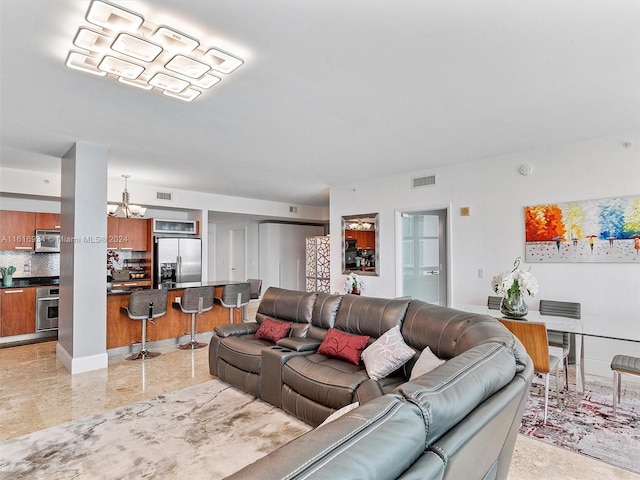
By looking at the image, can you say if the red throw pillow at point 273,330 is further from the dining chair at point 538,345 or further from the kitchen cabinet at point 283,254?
the kitchen cabinet at point 283,254

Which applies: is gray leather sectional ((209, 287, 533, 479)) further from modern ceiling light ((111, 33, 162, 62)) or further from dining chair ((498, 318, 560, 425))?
modern ceiling light ((111, 33, 162, 62))

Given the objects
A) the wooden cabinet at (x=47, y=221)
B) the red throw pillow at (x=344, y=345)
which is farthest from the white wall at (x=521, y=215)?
the wooden cabinet at (x=47, y=221)

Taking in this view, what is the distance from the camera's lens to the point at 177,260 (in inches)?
275

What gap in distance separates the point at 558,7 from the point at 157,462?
3.54 m

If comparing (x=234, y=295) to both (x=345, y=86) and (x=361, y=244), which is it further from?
(x=345, y=86)

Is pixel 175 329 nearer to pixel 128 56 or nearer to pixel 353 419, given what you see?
pixel 128 56

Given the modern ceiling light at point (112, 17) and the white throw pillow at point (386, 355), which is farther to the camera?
the white throw pillow at point (386, 355)

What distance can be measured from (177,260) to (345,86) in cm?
541

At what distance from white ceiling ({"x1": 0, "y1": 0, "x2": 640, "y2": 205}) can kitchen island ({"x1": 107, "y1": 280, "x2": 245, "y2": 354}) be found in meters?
1.88

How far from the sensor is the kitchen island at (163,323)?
→ 4.61 metres

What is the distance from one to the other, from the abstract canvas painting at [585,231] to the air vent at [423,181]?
1.37 meters

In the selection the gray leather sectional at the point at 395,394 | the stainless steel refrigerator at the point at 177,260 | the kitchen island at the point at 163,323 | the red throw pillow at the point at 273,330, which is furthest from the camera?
the stainless steel refrigerator at the point at 177,260

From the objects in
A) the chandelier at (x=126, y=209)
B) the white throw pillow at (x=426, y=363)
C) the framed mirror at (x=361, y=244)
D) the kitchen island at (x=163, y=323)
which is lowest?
the kitchen island at (x=163, y=323)

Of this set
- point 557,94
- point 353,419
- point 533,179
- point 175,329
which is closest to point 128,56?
point 353,419
